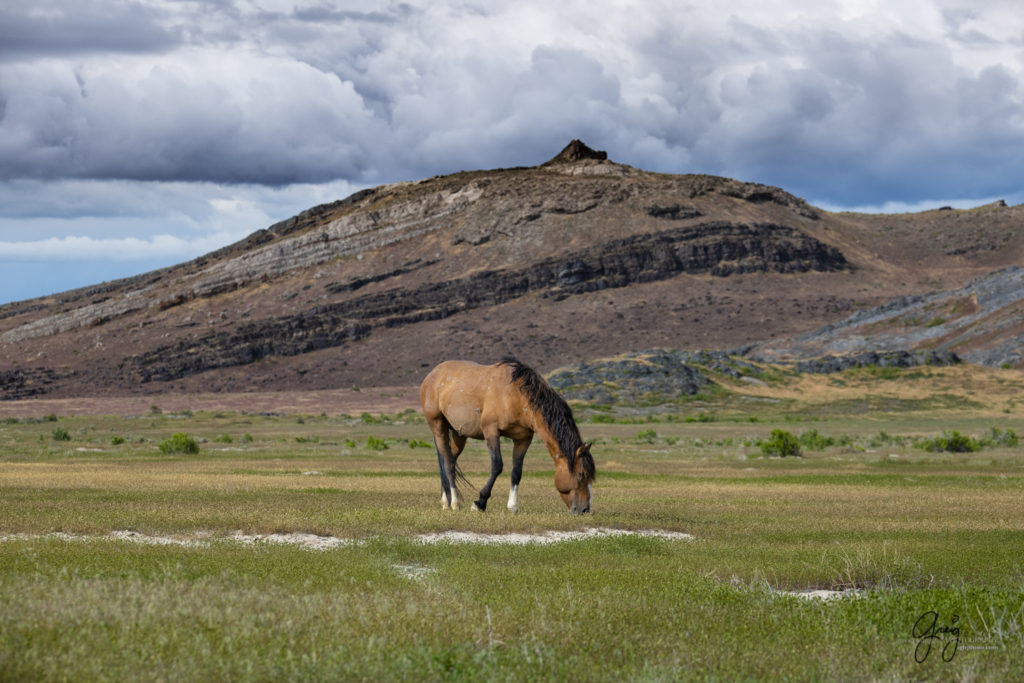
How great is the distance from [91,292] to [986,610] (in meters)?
187

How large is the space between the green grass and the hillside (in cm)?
9766

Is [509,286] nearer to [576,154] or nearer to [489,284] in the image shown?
[489,284]

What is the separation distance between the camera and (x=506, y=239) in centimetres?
15750

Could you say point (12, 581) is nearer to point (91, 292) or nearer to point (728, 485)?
point (728, 485)

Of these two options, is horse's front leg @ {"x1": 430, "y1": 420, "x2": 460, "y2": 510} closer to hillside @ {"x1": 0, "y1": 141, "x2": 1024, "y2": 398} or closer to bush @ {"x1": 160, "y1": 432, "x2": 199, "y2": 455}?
bush @ {"x1": 160, "y1": 432, "x2": 199, "y2": 455}

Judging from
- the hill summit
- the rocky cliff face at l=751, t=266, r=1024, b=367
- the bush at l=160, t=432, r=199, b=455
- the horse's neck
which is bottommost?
the bush at l=160, t=432, r=199, b=455

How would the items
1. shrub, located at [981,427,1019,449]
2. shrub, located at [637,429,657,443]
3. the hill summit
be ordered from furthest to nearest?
the hill summit
shrub, located at [637,429,657,443]
shrub, located at [981,427,1019,449]

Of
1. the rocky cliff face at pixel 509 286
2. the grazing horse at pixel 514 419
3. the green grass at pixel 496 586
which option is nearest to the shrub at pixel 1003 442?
the green grass at pixel 496 586

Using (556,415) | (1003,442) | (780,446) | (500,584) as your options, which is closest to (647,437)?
(780,446)

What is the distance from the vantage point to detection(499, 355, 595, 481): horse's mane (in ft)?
61.7

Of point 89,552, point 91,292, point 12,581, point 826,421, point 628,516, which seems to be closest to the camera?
point 12,581

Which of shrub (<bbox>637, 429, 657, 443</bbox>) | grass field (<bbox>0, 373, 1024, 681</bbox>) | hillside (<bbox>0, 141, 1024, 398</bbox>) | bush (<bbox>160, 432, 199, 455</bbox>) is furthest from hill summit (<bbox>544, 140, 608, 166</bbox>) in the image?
grass field (<bbox>0, 373, 1024, 681</bbox>)

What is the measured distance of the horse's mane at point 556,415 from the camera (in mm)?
18812

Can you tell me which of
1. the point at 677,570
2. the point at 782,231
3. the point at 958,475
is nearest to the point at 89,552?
the point at 677,570
